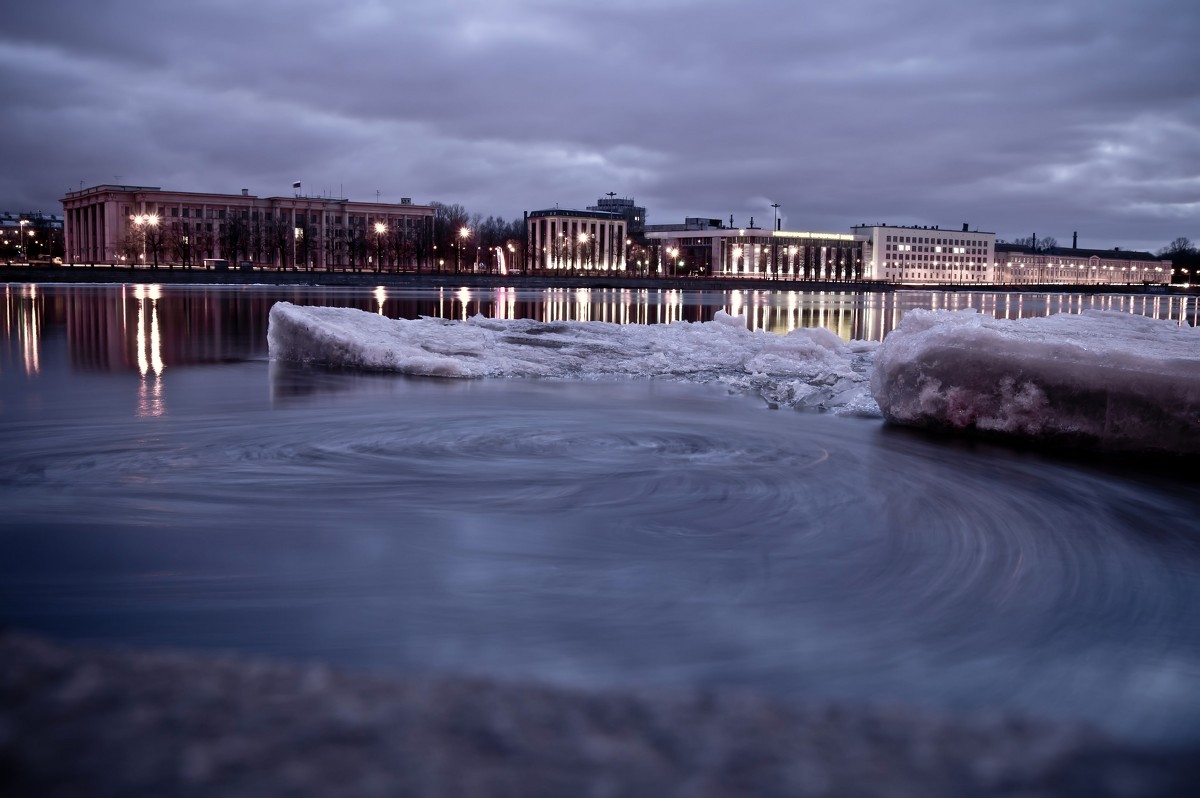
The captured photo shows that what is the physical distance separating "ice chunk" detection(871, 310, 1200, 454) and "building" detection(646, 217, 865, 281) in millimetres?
169704

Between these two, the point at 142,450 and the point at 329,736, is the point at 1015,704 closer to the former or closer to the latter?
the point at 329,736

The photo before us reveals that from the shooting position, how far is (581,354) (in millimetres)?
13406

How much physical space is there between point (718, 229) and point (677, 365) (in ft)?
621

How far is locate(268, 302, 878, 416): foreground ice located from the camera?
35.6ft

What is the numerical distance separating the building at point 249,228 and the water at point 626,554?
358 ft

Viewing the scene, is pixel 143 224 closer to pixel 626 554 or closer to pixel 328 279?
pixel 328 279

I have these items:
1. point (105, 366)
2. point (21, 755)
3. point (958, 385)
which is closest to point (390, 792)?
point (21, 755)

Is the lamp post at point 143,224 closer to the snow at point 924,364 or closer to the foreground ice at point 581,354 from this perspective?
the foreground ice at point 581,354

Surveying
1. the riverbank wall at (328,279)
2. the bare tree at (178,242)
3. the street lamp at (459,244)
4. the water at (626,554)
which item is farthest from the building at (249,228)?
the water at (626,554)

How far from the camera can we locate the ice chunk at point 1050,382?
20.9ft

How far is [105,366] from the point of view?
1166cm

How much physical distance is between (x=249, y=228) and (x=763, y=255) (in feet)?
333

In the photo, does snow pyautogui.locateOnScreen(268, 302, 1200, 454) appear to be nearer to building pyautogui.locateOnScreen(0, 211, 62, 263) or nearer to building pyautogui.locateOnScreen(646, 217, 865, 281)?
building pyautogui.locateOnScreen(0, 211, 62, 263)

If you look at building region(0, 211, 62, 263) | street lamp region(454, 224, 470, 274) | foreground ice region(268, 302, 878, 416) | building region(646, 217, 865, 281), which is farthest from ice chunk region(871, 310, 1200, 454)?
building region(646, 217, 865, 281)
